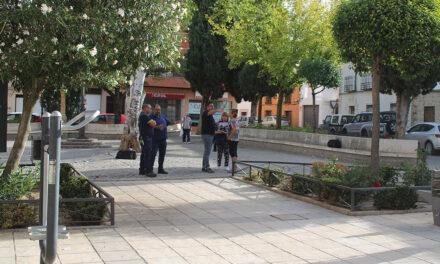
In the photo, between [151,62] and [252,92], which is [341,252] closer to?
[151,62]

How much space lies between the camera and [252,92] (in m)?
33.7

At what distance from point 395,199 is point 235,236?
3.25m

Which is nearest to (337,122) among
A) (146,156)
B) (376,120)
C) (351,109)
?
(351,109)

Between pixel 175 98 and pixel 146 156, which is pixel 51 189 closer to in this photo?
pixel 146 156

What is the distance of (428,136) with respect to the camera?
24.2 metres

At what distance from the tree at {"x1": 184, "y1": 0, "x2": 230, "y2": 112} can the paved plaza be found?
83.3 feet

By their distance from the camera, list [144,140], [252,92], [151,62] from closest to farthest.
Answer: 1. [151,62]
2. [144,140]
3. [252,92]

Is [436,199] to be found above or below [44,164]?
below

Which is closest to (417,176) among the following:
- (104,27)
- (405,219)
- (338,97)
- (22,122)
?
(405,219)

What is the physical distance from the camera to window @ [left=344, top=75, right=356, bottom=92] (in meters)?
45.1

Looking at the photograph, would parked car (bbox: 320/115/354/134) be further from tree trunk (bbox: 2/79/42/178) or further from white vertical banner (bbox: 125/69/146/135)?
tree trunk (bbox: 2/79/42/178)

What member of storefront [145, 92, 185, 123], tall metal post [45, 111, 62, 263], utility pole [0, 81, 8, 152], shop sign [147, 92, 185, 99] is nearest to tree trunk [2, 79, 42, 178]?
utility pole [0, 81, 8, 152]

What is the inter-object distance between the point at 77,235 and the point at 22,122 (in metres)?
2.76

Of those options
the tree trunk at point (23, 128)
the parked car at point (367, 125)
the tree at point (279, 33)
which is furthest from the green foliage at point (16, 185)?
the parked car at point (367, 125)
